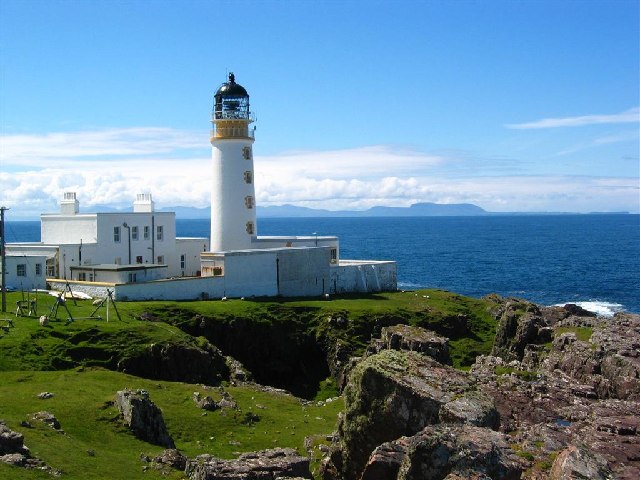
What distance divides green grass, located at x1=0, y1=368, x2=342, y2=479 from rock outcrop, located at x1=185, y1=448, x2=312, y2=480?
11.9 ft

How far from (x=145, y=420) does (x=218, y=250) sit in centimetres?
3788

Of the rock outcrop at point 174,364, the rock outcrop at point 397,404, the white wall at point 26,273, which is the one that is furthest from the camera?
the white wall at point 26,273

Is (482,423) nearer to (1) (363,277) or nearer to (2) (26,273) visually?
(2) (26,273)

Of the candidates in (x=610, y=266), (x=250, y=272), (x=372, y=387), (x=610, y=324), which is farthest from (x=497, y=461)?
(x=610, y=266)

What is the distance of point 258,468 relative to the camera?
22.0 metres

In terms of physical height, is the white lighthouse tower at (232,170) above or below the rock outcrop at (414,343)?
above

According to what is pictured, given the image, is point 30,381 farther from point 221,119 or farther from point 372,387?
point 221,119

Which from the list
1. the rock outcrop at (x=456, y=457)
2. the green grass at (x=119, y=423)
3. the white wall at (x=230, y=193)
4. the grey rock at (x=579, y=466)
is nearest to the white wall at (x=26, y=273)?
the white wall at (x=230, y=193)

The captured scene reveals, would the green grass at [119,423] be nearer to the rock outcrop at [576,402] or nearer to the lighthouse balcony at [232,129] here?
the rock outcrop at [576,402]

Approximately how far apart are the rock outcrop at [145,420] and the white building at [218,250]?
25.9 m

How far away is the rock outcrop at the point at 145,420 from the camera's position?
97.7 feet

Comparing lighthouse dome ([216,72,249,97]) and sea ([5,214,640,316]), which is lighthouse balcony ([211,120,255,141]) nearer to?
lighthouse dome ([216,72,249,97])

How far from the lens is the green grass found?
2552cm

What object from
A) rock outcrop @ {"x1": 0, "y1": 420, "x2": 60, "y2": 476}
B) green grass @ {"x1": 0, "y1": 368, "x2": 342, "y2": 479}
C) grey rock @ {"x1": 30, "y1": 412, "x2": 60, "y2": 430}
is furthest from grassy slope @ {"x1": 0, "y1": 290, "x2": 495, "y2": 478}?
rock outcrop @ {"x1": 0, "y1": 420, "x2": 60, "y2": 476}
